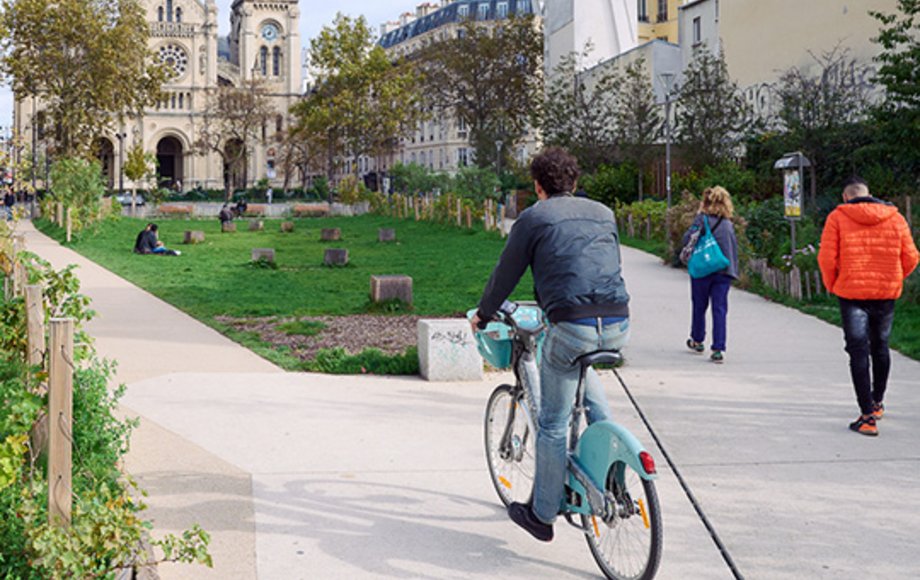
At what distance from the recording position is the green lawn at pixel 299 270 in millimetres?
16375

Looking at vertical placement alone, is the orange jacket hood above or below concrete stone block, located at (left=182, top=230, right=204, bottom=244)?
above

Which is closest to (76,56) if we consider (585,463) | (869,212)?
(869,212)

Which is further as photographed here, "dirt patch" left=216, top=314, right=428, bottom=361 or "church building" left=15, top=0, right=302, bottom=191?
"church building" left=15, top=0, right=302, bottom=191

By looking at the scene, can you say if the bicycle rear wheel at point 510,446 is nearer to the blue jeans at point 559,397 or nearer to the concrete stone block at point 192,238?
the blue jeans at point 559,397

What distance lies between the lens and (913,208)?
19.3m

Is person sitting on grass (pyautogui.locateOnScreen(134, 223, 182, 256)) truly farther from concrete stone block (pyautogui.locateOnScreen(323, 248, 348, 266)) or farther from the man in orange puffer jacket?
the man in orange puffer jacket

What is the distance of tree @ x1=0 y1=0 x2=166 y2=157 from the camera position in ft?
150

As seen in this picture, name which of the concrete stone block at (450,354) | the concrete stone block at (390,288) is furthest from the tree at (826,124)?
the concrete stone block at (450,354)

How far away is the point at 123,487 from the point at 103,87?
145ft

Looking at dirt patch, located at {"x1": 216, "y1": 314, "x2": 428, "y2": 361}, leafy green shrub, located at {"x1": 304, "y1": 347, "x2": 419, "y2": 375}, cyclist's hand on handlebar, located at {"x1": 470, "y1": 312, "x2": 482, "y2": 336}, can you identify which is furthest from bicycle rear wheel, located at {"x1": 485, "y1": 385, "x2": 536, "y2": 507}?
dirt patch, located at {"x1": 216, "y1": 314, "x2": 428, "y2": 361}

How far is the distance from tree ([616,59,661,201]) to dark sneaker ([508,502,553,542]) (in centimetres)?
3197

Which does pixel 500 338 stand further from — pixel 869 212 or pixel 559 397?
pixel 869 212

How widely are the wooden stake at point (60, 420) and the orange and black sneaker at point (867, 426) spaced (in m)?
5.39

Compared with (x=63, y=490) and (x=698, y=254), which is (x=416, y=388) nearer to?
(x=698, y=254)
